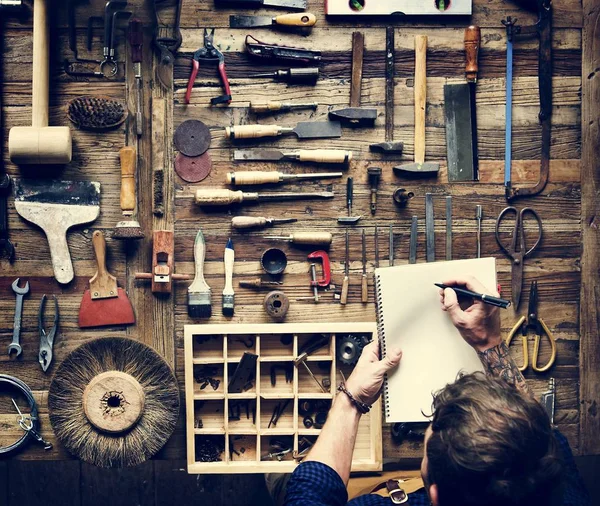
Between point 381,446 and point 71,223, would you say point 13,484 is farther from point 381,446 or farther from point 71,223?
point 381,446

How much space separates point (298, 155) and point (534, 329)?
129 cm

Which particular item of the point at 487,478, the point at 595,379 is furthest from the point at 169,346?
the point at 595,379

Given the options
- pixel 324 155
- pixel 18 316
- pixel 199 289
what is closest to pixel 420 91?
pixel 324 155

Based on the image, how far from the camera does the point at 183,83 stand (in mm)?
2705

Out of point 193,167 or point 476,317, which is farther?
point 193,167

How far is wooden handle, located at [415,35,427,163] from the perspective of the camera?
8.91 ft

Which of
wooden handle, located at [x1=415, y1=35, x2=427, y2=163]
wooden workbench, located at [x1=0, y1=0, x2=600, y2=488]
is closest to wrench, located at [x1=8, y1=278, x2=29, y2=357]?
wooden workbench, located at [x1=0, y1=0, x2=600, y2=488]

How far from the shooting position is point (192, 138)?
106 inches

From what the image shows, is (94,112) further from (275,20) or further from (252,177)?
(275,20)

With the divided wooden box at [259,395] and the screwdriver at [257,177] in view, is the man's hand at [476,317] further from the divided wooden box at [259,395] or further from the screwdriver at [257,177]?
the screwdriver at [257,177]

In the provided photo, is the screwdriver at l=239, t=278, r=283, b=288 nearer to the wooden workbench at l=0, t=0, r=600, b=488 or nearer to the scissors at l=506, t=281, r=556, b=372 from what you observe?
the wooden workbench at l=0, t=0, r=600, b=488

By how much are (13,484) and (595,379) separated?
9.24 ft

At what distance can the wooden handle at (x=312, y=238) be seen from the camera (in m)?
2.68

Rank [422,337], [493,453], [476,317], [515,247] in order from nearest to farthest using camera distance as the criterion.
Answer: [493,453], [476,317], [422,337], [515,247]
